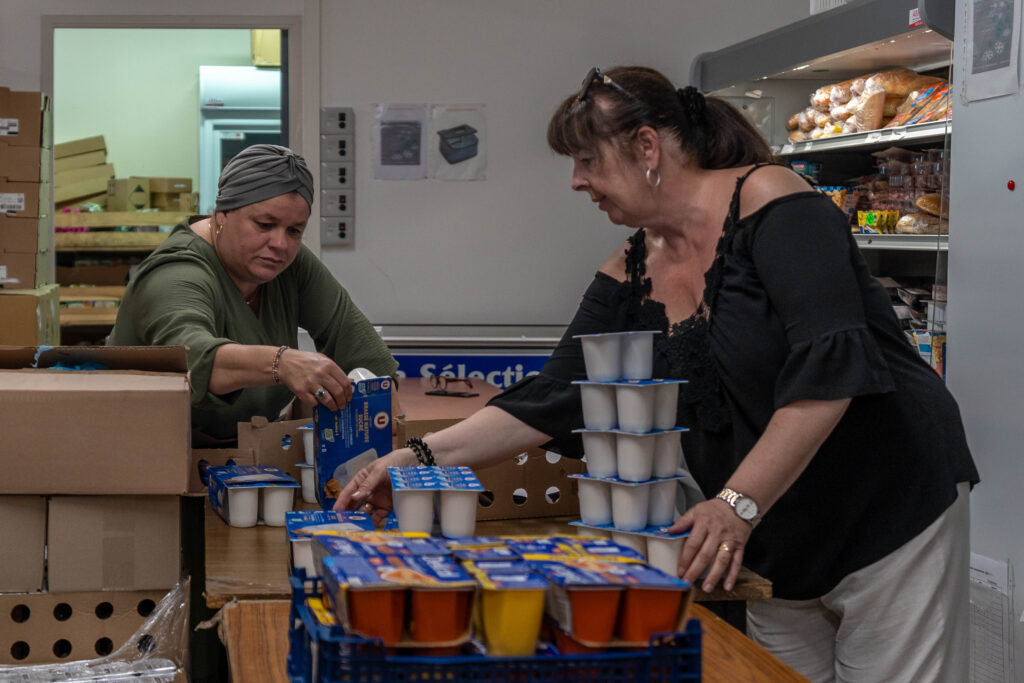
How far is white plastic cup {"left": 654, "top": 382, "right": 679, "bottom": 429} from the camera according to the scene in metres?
1.60

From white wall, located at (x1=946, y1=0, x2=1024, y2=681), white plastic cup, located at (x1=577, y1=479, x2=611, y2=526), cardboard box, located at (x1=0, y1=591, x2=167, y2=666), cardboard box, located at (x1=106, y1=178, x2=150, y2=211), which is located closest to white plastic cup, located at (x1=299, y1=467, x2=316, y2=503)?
cardboard box, located at (x1=0, y1=591, x2=167, y2=666)

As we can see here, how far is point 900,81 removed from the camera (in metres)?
3.97

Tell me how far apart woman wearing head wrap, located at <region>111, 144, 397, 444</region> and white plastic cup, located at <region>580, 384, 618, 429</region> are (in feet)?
2.11

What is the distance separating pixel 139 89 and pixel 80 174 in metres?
2.18

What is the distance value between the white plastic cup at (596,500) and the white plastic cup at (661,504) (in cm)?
6

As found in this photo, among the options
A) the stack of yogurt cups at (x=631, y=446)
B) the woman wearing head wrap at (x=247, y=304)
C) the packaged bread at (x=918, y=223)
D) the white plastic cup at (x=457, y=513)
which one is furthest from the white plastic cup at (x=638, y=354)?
the packaged bread at (x=918, y=223)

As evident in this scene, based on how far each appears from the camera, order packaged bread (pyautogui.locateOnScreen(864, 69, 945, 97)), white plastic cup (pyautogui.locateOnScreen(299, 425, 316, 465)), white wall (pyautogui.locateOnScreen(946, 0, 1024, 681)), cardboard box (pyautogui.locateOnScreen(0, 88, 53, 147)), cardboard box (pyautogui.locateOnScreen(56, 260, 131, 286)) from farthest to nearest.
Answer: cardboard box (pyautogui.locateOnScreen(56, 260, 131, 286)) → cardboard box (pyautogui.locateOnScreen(0, 88, 53, 147)) → packaged bread (pyautogui.locateOnScreen(864, 69, 945, 97)) → white wall (pyautogui.locateOnScreen(946, 0, 1024, 681)) → white plastic cup (pyautogui.locateOnScreen(299, 425, 316, 465))

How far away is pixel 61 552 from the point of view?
1.93m

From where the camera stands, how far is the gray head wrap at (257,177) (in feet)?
8.40

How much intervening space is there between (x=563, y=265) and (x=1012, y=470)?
10.1ft

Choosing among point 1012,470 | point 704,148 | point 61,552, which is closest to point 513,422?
point 704,148

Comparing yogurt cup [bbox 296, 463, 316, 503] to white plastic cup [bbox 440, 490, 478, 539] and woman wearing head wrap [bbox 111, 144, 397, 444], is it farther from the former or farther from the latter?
white plastic cup [bbox 440, 490, 478, 539]

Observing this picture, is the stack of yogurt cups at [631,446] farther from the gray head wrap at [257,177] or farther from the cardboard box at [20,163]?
the cardboard box at [20,163]

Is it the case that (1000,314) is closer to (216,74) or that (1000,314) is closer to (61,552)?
(61,552)
